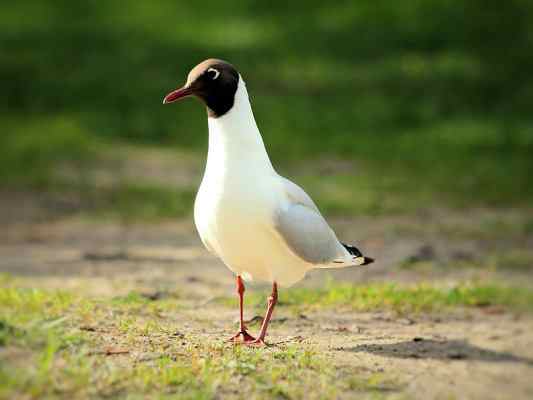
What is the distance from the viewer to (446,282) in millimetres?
7777

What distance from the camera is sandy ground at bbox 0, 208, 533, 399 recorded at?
4.74 meters

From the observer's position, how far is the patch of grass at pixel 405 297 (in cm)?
686

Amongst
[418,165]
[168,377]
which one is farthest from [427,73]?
[168,377]

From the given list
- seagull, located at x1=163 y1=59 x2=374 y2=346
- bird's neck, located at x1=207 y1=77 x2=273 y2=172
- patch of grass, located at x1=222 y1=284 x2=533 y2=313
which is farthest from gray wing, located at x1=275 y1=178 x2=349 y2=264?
patch of grass, located at x1=222 y1=284 x2=533 y2=313

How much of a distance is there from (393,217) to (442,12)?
34.3 ft

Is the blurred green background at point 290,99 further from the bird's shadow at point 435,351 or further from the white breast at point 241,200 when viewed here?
the white breast at point 241,200

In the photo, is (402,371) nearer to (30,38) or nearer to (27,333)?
(27,333)

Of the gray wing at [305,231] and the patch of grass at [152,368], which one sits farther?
the gray wing at [305,231]

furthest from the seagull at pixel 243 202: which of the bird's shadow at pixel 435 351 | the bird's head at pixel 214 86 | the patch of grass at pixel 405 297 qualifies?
the patch of grass at pixel 405 297

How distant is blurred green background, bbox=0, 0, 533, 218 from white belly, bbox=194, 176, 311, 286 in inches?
217

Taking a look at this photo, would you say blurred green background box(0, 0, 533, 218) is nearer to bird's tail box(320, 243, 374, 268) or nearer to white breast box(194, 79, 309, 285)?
bird's tail box(320, 243, 374, 268)

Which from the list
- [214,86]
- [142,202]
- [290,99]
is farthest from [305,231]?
[290,99]

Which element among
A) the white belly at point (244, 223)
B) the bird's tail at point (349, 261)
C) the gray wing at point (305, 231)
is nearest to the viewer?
the white belly at point (244, 223)

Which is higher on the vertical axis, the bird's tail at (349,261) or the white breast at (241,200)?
the white breast at (241,200)
